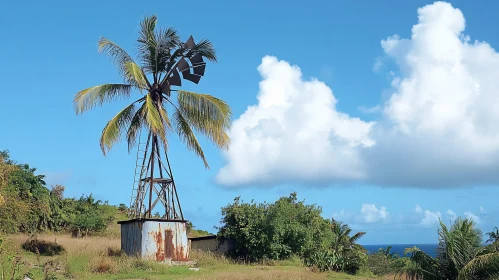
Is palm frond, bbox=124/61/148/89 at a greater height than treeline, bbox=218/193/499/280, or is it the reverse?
palm frond, bbox=124/61/148/89

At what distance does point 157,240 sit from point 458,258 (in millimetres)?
14752

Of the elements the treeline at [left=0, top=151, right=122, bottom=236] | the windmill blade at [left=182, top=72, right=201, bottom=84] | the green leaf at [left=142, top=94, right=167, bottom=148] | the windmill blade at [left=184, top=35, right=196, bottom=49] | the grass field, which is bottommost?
the grass field

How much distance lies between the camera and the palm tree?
47.3 feet

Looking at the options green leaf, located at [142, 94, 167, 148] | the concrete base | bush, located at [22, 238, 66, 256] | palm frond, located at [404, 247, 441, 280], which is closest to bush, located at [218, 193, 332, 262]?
the concrete base

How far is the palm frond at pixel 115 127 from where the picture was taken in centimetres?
2619

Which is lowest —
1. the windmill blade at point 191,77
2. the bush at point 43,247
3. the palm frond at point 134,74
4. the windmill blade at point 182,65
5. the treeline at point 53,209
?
the bush at point 43,247

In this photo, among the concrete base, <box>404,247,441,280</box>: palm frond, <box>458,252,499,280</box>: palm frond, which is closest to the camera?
<box>458,252,499,280</box>: palm frond

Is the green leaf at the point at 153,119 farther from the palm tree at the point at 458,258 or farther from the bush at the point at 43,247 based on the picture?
the palm tree at the point at 458,258

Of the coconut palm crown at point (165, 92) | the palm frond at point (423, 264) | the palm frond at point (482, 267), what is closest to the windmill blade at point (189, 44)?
the coconut palm crown at point (165, 92)

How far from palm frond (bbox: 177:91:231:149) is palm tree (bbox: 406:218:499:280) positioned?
14282 millimetres

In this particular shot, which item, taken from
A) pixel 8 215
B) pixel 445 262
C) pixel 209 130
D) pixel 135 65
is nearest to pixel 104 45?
pixel 135 65

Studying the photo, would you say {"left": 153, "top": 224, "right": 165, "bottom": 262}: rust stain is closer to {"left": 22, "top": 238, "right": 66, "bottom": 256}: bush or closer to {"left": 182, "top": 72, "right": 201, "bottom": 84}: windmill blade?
{"left": 22, "top": 238, "right": 66, "bottom": 256}: bush

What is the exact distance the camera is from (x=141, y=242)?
25719 millimetres

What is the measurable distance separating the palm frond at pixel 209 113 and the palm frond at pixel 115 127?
8.38ft
